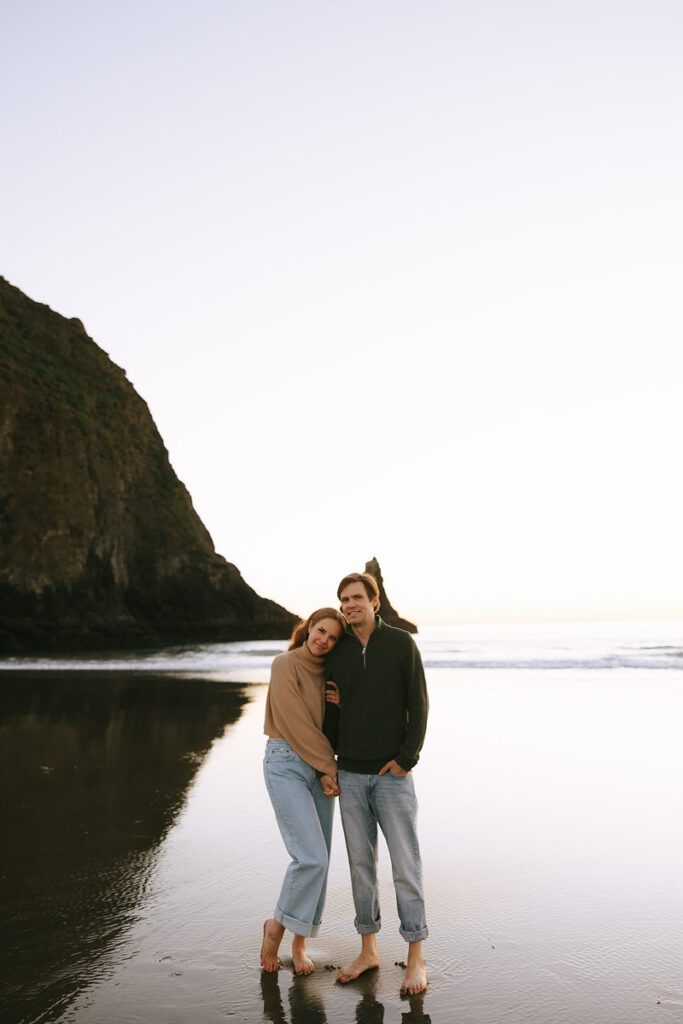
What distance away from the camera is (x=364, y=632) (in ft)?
12.6

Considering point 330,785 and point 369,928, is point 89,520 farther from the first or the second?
point 369,928

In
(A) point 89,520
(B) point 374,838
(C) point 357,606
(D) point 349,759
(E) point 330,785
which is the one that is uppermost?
(A) point 89,520

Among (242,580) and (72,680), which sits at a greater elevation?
(242,580)

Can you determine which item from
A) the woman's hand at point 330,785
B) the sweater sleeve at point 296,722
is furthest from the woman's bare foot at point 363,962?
the sweater sleeve at point 296,722

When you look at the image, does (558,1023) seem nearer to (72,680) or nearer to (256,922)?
(256,922)

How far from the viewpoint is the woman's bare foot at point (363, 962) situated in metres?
3.44

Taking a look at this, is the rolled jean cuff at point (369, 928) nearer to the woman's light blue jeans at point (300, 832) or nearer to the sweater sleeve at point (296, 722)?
the woman's light blue jeans at point (300, 832)

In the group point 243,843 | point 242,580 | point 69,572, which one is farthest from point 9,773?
point 242,580

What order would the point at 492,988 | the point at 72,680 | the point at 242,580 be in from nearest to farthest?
the point at 492,988 < the point at 72,680 < the point at 242,580

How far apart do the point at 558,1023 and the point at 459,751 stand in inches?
233

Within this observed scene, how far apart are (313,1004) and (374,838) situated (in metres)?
0.78

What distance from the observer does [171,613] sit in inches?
1693

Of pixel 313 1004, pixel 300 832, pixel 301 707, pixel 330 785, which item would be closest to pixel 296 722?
pixel 301 707

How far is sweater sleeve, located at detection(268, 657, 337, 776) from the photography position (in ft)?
12.5
